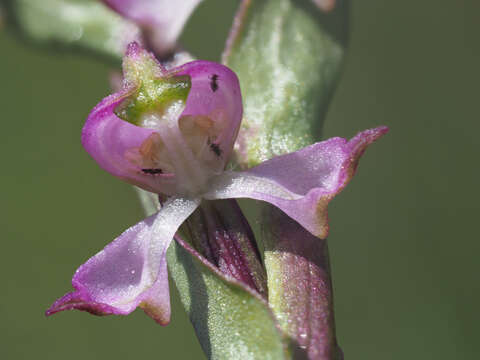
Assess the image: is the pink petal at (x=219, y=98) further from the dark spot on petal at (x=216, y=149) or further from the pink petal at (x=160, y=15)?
the pink petal at (x=160, y=15)

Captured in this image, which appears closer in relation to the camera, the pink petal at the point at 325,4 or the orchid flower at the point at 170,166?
the orchid flower at the point at 170,166

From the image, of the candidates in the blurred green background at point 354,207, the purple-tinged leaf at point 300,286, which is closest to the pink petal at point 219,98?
the purple-tinged leaf at point 300,286

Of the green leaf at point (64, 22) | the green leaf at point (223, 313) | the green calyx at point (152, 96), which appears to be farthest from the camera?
the green leaf at point (64, 22)

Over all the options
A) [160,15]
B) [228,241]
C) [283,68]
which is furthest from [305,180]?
[160,15]

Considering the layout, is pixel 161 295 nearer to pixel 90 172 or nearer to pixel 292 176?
pixel 292 176

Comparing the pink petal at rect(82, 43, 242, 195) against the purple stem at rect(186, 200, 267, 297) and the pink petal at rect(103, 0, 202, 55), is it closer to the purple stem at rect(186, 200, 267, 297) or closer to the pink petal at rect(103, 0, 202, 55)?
the purple stem at rect(186, 200, 267, 297)

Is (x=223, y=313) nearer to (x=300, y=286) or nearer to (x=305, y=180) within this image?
(x=300, y=286)

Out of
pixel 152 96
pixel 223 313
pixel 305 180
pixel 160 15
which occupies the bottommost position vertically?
pixel 223 313

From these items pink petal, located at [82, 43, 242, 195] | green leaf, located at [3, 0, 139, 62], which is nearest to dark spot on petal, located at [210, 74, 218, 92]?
pink petal, located at [82, 43, 242, 195]
